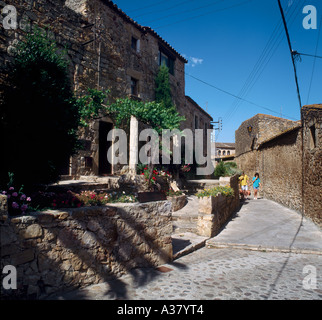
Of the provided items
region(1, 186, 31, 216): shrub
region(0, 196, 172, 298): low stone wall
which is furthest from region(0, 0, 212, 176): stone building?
region(0, 196, 172, 298): low stone wall

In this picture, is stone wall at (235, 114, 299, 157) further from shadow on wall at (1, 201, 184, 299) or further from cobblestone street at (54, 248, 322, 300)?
shadow on wall at (1, 201, 184, 299)

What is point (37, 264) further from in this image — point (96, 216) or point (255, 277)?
point (255, 277)

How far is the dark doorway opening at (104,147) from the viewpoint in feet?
39.3

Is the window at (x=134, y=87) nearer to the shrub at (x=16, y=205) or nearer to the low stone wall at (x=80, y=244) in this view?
the low stone wall at (x=80, y=244)

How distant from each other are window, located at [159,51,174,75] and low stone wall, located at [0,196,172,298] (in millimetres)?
13592

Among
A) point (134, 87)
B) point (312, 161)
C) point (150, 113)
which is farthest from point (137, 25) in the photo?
point (312, 161)

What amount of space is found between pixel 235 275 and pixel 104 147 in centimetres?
902

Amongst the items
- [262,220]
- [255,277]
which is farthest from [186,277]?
[262,220]

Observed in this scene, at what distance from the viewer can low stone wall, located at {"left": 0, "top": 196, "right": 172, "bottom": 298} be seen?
113 inches

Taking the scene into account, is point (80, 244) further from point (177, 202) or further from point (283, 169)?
point (283, 169)

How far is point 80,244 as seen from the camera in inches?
139

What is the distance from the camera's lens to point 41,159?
4977mm

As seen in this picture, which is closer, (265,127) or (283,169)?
(283,169)

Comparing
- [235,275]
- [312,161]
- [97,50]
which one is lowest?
[235,275]
